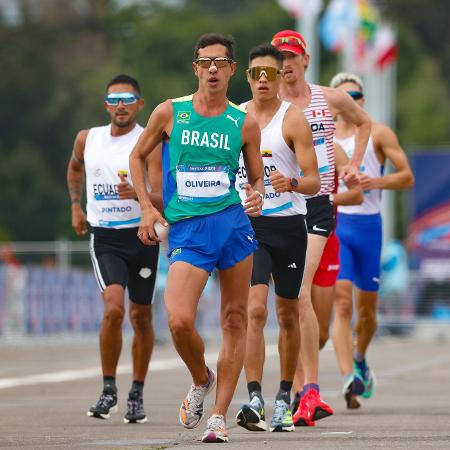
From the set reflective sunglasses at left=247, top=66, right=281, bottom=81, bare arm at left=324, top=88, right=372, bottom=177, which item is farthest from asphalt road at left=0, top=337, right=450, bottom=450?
reflective sunglasses at left=247, top=66, right=281, bottom=81

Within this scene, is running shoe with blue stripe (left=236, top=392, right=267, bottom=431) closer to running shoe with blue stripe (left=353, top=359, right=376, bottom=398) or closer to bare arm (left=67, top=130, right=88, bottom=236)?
bare arm (left=67, top=130, right=88, bottom=236)

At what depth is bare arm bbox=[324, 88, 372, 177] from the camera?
12789 mm

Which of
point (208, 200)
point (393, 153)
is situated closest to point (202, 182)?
point (208, 200)

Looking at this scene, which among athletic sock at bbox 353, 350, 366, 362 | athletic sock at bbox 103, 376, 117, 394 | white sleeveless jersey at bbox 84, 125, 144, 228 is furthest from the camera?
athletic sock at bbox 353, 350, 366, 362

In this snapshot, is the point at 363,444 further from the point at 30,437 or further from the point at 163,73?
the point at 163,73

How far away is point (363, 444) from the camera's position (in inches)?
386

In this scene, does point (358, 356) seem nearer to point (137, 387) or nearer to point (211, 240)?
point (137, 387)

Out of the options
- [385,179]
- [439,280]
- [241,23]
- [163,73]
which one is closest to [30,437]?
[385,179]

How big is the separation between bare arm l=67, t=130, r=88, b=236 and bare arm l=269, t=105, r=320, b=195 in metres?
2.25

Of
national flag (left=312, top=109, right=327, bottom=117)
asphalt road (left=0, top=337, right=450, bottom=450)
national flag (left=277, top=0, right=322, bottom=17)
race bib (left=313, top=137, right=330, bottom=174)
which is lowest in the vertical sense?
asphalt road (left=0, top=337, right=450, bottom=450)

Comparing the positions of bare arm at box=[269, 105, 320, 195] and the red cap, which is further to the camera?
the red cap

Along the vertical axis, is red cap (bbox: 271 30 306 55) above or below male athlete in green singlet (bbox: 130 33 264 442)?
above

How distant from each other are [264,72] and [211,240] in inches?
59.1

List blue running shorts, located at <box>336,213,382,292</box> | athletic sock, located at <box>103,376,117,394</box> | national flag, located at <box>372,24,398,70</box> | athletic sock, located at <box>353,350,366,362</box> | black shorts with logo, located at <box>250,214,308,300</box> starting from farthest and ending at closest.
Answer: national flag, located at <box>372,24,398,70</box>
blue running shorts, located at <box>336,213,382,292</box>
athletic sock, located at <box>353,350,366,362</box>
athletic sock, located at <box>103,376,117,394</box>
black shorts with logo, located at <box>250,214,308,300</box>
